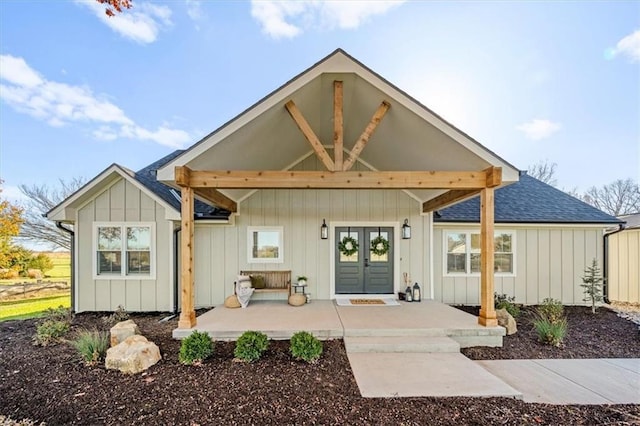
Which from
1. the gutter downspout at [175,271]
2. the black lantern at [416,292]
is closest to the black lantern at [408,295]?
the black lantern at [416,292]

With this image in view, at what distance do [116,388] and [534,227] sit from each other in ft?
30.9

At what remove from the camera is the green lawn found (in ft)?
27.2

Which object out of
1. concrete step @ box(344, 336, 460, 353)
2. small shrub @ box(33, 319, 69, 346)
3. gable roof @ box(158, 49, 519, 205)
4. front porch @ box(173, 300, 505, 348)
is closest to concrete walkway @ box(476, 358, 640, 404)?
concrete step @ box(344, 336, 460, 353)

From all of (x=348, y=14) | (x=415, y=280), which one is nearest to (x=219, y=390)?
(x=415, y=280)

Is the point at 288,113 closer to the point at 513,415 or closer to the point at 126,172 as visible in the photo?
the point at 126,172

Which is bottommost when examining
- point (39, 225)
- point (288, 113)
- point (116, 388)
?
point (116, 388)

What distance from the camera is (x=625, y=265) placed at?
9.13m

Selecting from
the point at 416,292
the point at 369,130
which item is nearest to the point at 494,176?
the point at 369,130

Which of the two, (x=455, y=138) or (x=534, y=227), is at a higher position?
(x=455, y=138)

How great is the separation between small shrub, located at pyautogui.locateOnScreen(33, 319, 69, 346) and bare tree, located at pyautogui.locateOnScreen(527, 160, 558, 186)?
28664mm

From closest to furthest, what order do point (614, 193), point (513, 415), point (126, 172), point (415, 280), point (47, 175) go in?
point (513, 415) < point (126, 172) < point (415, 280) < point (47, 175) < point (614, 193)

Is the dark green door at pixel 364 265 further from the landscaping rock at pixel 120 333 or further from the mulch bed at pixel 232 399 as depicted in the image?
the landscaping rock at pixel 120 333

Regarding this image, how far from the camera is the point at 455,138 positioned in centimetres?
504

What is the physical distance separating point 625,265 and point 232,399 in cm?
1151
